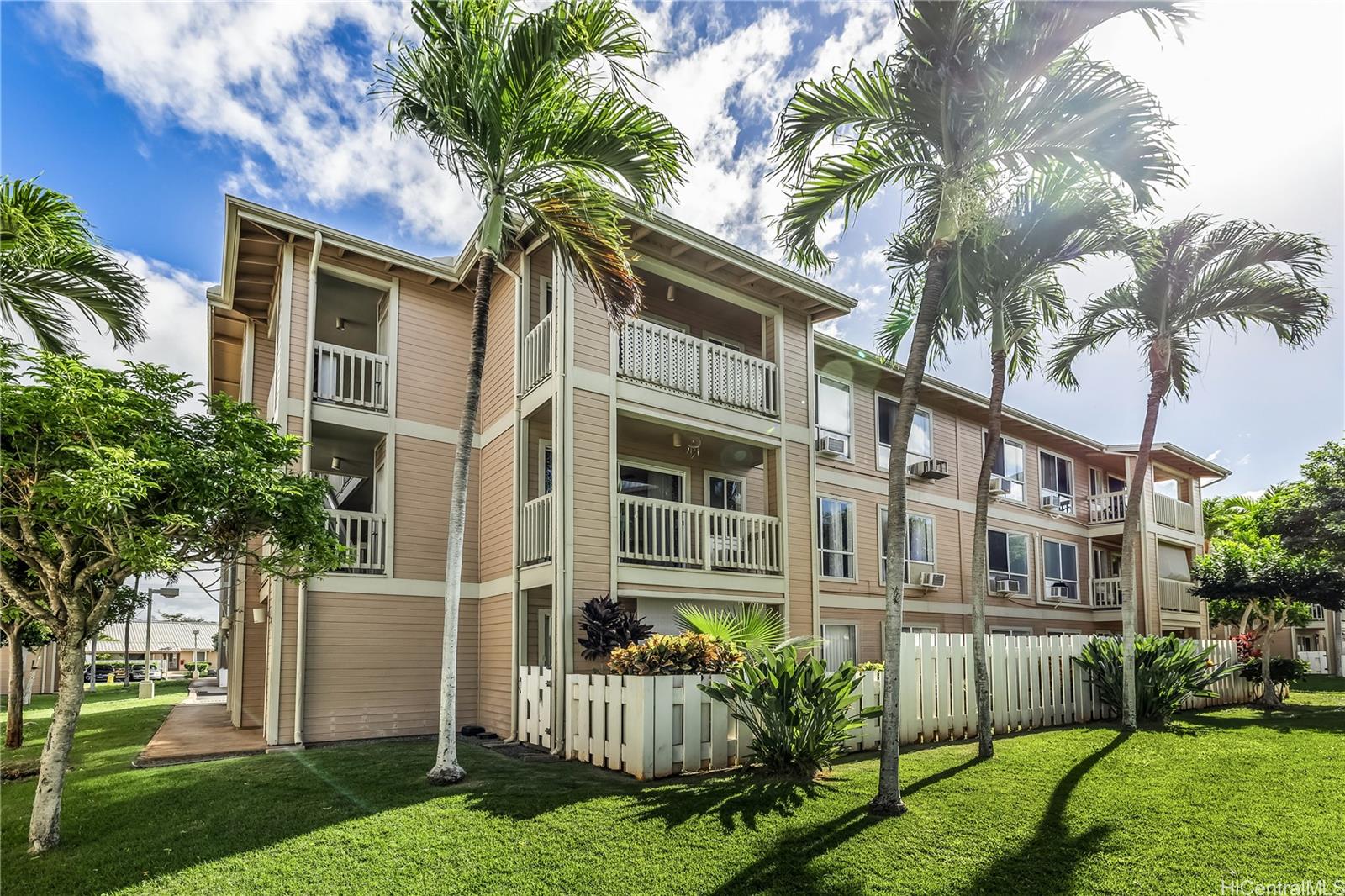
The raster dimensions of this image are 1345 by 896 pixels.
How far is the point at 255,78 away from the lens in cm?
1119

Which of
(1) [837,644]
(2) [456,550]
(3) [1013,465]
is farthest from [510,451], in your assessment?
(3) [1013,465]

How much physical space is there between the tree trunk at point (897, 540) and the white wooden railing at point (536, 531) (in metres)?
5.67

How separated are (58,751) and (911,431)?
58.2 ft

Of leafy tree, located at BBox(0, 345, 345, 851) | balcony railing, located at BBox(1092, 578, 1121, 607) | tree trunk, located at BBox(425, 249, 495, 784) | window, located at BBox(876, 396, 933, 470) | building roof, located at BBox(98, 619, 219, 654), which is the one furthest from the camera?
building roof, located at BBox(98, 619, 219, 654)

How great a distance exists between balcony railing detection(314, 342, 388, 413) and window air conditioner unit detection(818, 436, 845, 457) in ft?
31.1

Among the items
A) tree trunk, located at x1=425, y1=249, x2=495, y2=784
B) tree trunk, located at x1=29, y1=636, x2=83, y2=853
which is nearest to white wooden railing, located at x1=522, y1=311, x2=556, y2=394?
tree trunk, located at x1=425, y1=249, x2=495, y2=784

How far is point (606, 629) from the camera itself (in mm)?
10750

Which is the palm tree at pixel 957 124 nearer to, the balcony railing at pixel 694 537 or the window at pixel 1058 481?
the balcony railing at pixel 694 537

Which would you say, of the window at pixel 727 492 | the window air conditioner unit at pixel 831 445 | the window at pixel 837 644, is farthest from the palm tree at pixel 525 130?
the window at pixel 837 644

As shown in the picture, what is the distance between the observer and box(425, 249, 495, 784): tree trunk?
8.42 metres

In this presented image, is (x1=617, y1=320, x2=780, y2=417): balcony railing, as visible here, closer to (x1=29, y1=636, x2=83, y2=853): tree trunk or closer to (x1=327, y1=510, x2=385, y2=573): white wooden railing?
(x1=327, y1=510, x2=385, y2=573): white wooden railing

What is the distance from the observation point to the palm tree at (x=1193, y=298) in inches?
481

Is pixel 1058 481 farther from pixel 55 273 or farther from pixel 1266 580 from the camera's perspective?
pixel 55 273

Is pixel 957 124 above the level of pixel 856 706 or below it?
above
